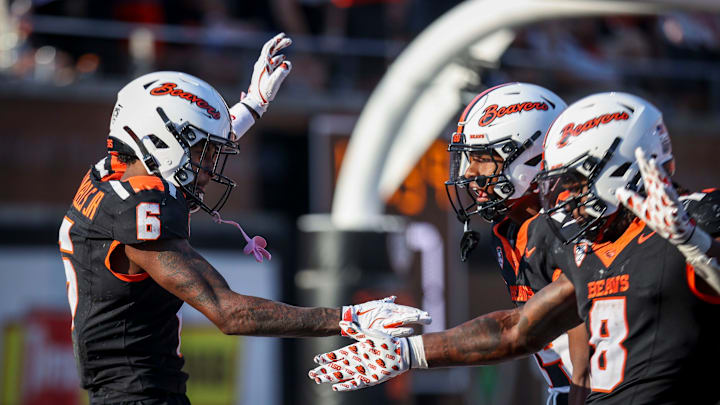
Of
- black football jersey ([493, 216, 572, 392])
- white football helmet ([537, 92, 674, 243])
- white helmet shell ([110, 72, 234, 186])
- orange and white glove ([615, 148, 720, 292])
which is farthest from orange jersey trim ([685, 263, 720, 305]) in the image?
white helmet shell ([110, 72, 234, 186])

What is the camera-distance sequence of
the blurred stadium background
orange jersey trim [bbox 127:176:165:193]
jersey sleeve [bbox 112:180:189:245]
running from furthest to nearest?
the blurred stadium background < orange jersey trim [bbox 127:176:165:193] < jersey sleeve [bbox 112:180:189:245]

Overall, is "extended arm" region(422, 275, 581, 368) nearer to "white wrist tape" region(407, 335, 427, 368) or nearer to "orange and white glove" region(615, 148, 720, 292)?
"white wrist tape" region(407, 335, 427, 368)

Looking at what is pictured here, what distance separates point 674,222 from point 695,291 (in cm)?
34

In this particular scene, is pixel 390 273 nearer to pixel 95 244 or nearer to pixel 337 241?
pixel 337 241

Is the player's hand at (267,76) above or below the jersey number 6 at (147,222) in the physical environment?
above

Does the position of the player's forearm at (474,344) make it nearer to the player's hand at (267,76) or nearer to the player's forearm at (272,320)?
the player's forearm at (272,320)

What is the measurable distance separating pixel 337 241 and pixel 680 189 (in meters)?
4.22

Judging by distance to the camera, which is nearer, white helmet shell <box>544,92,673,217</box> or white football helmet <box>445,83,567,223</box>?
white helmet shell <box>544,92,673,217</box>

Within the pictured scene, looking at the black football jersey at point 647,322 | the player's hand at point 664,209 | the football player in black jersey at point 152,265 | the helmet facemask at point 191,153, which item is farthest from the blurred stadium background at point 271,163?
the player's hand at point 664,209

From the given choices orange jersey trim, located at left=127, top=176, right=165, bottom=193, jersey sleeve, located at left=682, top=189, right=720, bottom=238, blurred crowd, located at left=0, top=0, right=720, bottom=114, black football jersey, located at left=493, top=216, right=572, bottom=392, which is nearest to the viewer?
A: jersey sleeve, located at left=682, top=189, right=720, bottom=238

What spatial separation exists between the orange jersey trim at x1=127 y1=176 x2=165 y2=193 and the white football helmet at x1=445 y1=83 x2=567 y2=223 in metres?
1.44

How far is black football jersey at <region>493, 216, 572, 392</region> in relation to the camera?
4.49 meters

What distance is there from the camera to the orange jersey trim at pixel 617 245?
370 centimetres

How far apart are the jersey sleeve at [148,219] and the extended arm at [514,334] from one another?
1.01 m
